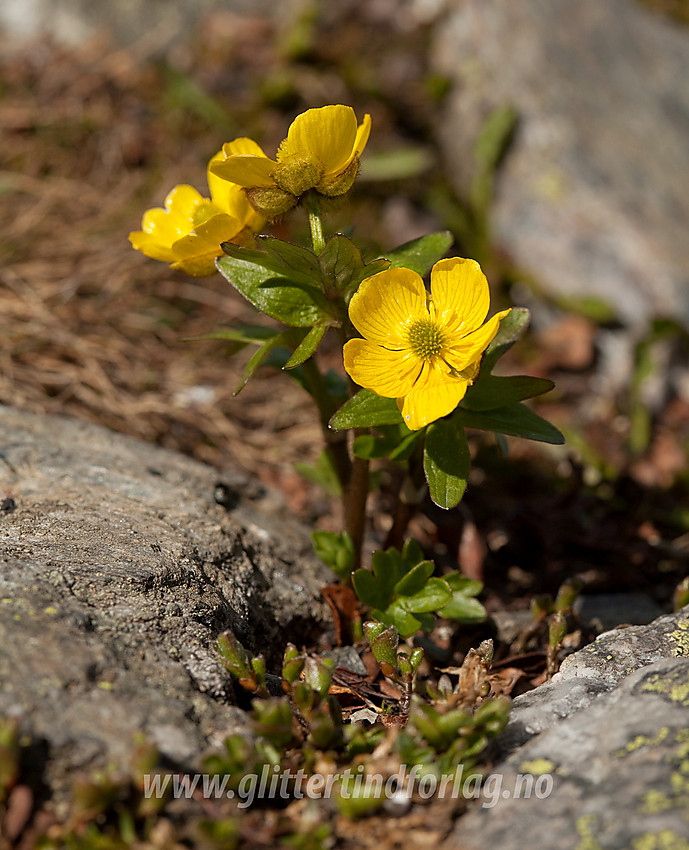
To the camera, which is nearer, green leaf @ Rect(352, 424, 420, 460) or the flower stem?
the flower stem

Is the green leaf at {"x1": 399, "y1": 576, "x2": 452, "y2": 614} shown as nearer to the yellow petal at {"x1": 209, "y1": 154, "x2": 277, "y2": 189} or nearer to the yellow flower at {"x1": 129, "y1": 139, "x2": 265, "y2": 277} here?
the yellow flower at {"x1": 129, "y1": 139, "x2": 265, "y2": 277}

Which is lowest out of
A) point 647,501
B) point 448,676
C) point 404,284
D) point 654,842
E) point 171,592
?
point 647,501

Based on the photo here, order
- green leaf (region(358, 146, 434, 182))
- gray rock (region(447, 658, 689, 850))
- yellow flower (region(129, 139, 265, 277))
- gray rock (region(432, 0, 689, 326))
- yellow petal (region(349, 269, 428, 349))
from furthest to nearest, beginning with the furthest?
green leaf (region(358, 146, 434, 182)), gray rock (region(432, 0, 689, 326)), yellow flower (region(129, 139, 265, 277)), yellow petal (region(349, 269, 428, 349)), gray rock (region(447, 658, 689, 850))

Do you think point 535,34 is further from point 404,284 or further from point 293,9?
point 404,284

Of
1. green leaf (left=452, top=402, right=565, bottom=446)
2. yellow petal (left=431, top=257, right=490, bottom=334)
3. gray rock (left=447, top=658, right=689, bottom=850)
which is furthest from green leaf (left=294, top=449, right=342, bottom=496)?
gray rock (left=447, top=658, right=689, bottom=850)

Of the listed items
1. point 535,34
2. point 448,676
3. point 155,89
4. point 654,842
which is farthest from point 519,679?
point 155,89

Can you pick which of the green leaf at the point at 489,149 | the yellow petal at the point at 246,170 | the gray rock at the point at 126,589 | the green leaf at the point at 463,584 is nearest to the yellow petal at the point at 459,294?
the yellow petal at the point at 246,170
